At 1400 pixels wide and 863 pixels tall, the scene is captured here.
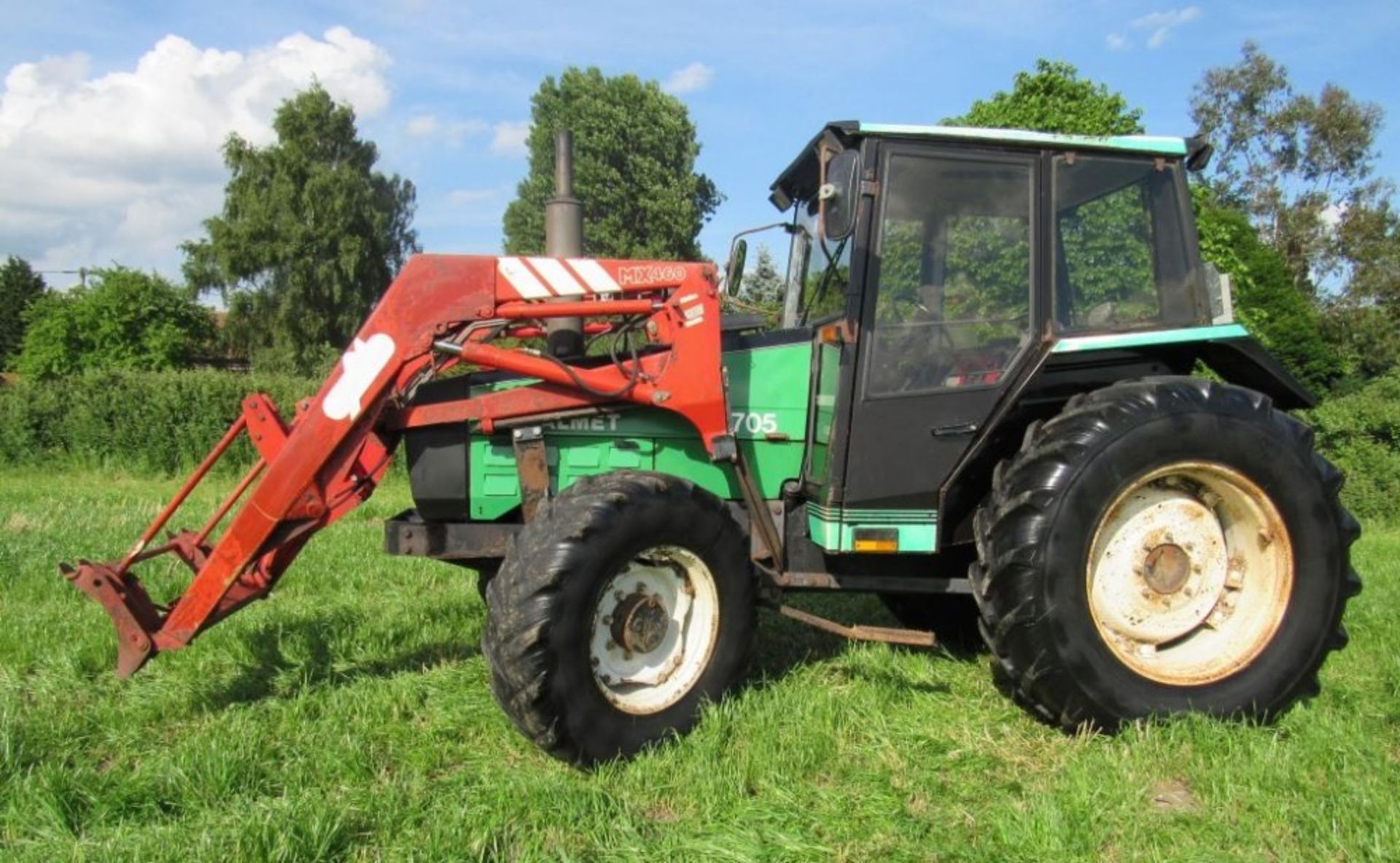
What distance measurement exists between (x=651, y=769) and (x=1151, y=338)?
8.61 ft

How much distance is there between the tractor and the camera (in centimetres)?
379

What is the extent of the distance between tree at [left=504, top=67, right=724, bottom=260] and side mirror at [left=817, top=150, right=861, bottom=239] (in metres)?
28.3

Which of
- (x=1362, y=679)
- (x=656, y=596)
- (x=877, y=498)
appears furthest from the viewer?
(x=1362, y=679)

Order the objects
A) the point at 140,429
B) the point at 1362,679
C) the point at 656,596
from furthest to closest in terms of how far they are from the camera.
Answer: the point at 140,429, the point at 1362,679, the point at 656,596

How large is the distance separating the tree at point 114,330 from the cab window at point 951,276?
34.6 meters

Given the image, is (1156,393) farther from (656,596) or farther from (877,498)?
(656,596)

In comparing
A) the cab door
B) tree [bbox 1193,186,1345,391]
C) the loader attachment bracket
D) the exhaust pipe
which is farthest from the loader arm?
tree [bbox 1193,186,1345,391]

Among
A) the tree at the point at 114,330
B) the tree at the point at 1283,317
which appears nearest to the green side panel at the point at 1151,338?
the tree at the point at 1283,317

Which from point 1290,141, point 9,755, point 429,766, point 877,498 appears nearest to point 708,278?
point 877,498

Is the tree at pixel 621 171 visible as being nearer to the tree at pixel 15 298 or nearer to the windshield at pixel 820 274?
the tree at pixel 15 298

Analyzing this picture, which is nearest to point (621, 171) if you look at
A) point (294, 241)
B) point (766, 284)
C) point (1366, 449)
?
point (294, 241)

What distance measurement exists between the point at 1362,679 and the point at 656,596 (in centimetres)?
315

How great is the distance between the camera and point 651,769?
352 centimetres

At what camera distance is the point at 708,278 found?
418 cm
